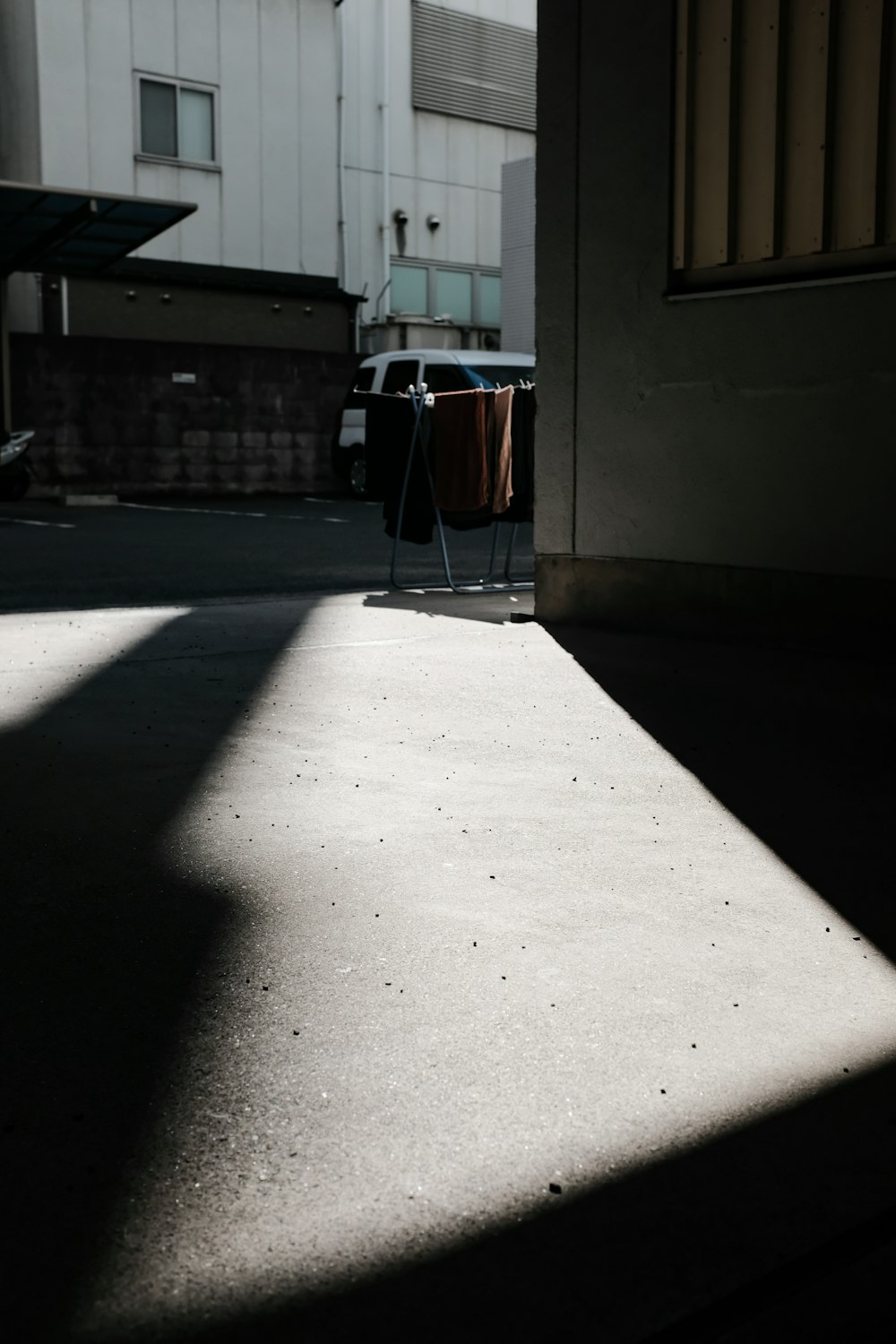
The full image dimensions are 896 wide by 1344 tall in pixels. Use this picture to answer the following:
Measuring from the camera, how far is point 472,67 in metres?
30.3

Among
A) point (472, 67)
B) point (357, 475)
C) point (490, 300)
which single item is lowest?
point (357, 475)

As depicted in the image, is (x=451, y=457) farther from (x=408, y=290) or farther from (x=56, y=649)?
(x=408, y=290)

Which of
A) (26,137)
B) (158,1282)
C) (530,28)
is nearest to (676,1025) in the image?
(158,1282)

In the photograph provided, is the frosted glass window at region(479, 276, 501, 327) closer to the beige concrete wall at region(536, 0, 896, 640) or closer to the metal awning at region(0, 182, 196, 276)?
the metal awning at region(0, 182, 196, 276)

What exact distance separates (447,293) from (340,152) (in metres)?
4.17

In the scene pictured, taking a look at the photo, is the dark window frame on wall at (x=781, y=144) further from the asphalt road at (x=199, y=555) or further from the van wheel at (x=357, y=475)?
the van wheel at (x=357, y=475)

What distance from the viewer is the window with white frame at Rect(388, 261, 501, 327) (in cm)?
3012

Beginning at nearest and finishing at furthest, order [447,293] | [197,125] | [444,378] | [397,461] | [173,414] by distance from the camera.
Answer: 1. [397,461]
2. [444,378]
3. [173,414]
4. [197,125]
5. [447,293]

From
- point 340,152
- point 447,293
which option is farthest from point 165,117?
point 447,293

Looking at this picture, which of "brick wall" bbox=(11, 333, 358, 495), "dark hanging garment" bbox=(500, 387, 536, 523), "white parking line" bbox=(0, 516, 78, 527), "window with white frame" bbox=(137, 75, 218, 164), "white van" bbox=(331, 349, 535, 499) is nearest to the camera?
"dark hanging garment" bbox=(500, 387, 536, 523)

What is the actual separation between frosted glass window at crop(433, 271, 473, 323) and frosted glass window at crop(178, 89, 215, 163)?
6487 mm

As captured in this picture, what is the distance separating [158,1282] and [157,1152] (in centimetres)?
33

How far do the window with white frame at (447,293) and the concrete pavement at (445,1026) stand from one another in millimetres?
26041

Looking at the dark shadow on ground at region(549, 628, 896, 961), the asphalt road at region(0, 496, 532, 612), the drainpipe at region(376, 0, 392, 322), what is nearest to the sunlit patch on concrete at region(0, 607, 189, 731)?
the asphalt road at region(0, 496, 532, 612)
